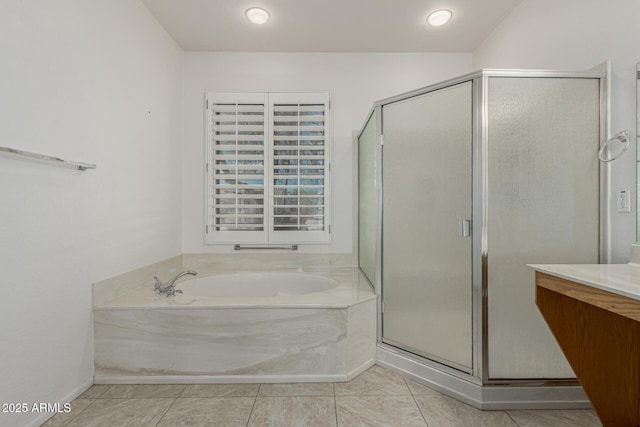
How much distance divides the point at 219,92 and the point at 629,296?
3.01 metres

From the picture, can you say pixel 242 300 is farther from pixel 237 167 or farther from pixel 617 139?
pixel 617 139

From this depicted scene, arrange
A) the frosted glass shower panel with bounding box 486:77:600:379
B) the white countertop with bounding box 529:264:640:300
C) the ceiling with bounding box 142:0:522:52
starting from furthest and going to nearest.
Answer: the ceiling with bounding box 142:0:522:52, the frosted glass shower panel with bounding box 486:77:600:379, the white countertop with bounding box 529:264:640:300

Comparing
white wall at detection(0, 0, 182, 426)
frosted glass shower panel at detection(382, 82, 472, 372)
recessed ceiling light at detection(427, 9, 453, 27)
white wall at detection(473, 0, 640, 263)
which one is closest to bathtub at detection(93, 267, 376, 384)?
white wall at detection(0, 0, 182, 426)

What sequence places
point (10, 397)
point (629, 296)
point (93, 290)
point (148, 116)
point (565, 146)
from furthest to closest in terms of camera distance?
point (148, 116) < point (93, 290) < point (565, 146) < point (10, 397) < point (629, 296)

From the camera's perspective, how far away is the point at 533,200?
5.37 feet

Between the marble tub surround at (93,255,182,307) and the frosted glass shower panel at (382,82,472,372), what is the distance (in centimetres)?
172

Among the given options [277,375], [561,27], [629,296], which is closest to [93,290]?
[277,375]

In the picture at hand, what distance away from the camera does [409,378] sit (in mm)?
1904

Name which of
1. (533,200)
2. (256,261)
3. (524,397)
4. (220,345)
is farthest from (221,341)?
(533,200)

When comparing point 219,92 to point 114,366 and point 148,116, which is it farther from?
point 114,366

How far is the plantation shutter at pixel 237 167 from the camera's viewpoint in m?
2.84

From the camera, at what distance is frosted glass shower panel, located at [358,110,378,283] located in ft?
7.37

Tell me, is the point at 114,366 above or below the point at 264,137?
below

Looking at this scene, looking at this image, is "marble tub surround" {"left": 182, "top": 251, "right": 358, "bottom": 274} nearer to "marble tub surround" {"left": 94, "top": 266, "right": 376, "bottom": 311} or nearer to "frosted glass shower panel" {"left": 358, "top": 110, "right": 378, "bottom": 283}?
"frosted glass shower panel" {"left": 358, "top": 110, "right": 378, "bottom": 283}
